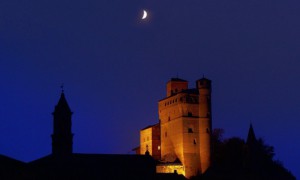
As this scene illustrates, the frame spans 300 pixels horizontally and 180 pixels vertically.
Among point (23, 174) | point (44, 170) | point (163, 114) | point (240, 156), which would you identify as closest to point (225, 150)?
point (240, 156)

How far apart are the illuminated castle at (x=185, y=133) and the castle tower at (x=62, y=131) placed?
857 inches

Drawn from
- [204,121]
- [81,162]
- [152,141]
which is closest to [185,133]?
[204,121]

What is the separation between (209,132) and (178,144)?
504 cm

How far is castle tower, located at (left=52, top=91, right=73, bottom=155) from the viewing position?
78.5 m

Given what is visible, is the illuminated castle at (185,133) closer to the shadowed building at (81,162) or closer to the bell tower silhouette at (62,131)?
the shadowed building at (81,162)

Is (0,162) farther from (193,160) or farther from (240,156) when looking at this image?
(240,156)

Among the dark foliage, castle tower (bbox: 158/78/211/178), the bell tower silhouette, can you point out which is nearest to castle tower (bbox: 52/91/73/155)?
the bell tower silhouette

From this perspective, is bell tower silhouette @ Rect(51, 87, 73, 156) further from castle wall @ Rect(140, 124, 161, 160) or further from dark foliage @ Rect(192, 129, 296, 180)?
castle wall @ Rect(140, 124, 161, 160)

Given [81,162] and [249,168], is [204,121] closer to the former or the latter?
[249,168]

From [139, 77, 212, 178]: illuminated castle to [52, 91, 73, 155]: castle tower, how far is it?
21764 mm

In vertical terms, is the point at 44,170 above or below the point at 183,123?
below

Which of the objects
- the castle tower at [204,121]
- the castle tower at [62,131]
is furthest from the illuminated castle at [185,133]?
the castle tower at [62,131]

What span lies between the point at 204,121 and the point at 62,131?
97.1 feet

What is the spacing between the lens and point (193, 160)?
327 ft
